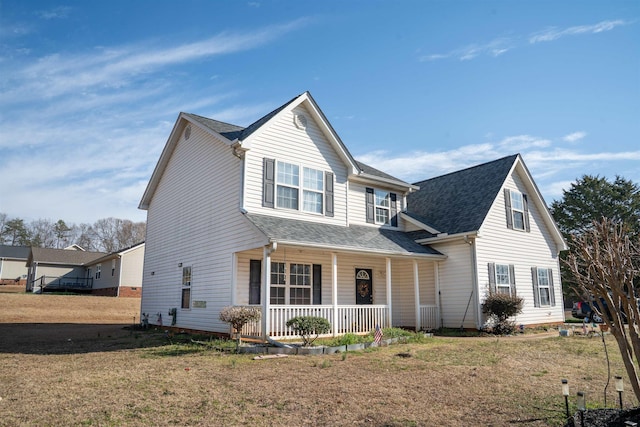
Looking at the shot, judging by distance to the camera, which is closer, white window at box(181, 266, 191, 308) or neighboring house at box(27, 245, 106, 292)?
white window at box(181, 266, 191, 308)

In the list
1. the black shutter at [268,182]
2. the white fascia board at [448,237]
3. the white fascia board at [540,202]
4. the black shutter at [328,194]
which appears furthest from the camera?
the white fascia board at [540,202]

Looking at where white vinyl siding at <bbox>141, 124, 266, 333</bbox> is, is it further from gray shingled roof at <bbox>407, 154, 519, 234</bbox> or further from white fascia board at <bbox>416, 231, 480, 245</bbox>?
gray shingled roof at <bbox>407, 154, 519, 234</bbox>

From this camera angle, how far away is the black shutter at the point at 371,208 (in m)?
18.4

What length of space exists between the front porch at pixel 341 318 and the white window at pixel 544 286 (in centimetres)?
605

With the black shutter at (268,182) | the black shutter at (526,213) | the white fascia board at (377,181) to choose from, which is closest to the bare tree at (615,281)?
the black shutter at (268,182)

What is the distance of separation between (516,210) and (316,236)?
10.5 meters

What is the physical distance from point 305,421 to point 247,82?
380 inches

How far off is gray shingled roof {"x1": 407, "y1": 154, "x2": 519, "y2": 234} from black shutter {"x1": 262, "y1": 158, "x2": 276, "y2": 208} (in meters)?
7.45

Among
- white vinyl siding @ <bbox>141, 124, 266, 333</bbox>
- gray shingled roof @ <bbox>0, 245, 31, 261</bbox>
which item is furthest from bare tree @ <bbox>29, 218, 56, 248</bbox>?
white vinyl siding @ <bbox>141, 124, 266, 333</bbox>

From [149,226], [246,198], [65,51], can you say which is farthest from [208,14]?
[149,226]

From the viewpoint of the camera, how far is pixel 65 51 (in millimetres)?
12102

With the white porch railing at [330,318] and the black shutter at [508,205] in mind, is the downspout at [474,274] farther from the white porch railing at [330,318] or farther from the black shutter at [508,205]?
the white porch railing at [330,318]

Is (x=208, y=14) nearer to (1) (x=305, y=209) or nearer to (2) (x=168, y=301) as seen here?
(1) (x=305, y=209)

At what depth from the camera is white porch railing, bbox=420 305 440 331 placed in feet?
56.3
